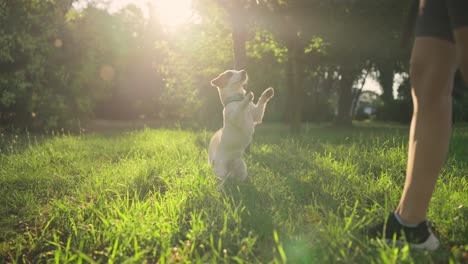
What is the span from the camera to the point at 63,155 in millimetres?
6453

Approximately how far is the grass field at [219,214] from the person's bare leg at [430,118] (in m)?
0.33

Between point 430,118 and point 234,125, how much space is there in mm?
1918

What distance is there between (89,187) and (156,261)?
1859 millimetres

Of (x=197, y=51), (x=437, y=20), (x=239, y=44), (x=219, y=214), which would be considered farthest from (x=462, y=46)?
(x=197, y=51)

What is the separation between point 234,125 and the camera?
12.2ft

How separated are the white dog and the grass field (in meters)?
0.20

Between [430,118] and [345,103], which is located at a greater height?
[430,118]

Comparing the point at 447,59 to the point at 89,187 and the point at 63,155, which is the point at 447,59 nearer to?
the point at 89,187

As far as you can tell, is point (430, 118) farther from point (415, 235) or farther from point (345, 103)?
point (345, 103)

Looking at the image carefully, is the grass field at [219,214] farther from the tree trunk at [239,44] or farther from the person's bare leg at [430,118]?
the tree trunk at [239,44]

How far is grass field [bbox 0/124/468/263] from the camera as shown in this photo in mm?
2281

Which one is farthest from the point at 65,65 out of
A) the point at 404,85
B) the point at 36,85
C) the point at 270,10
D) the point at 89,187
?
the point at 404,85

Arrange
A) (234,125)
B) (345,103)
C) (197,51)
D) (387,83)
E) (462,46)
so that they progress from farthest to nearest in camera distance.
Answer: (387,83), (345,103), (197,51), (234,125), (462,46)

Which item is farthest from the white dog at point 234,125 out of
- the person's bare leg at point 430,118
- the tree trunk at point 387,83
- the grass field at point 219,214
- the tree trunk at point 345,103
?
the tree trunk at point 387,83
